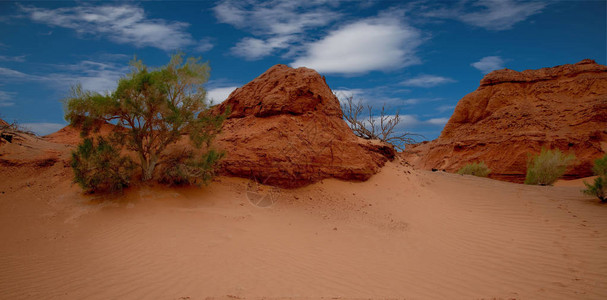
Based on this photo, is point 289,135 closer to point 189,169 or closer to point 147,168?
point 189,169

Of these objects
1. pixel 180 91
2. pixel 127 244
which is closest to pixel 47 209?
pixel 127 244

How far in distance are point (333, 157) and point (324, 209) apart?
6.02 ft

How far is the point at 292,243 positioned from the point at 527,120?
19.0m

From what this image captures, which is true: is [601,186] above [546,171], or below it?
below

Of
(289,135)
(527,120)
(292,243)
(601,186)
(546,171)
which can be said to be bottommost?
(292,243)

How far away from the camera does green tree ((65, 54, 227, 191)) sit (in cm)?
719

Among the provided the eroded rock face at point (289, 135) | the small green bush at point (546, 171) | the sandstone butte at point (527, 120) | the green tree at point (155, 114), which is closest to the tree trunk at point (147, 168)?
the green tree at point (155, 114)

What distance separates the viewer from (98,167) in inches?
273

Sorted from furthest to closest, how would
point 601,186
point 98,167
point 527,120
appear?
1. point 527,120
2. point 601,186
3. point 98,167

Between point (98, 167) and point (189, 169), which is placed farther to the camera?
point (189, 169)

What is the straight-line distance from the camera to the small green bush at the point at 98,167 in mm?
6930

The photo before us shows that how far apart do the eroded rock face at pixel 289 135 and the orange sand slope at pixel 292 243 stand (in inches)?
17.0

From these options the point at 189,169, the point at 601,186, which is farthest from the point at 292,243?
the point at 601,186

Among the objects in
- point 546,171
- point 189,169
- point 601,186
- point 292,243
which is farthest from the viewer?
point 546,171
